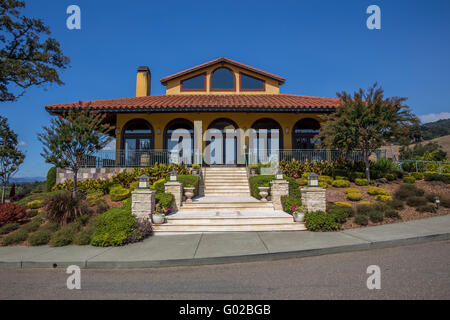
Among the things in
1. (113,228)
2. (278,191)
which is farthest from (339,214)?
(113,228)

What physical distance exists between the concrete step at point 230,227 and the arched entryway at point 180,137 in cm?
876

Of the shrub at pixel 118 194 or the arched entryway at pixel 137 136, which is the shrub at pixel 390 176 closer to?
the shrub at pixel 118 194

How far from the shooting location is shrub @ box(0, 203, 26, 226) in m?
7.45

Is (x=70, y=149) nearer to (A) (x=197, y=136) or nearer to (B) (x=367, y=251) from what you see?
(A) (x=197, y=136)

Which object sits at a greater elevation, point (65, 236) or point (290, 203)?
point (290, 203)

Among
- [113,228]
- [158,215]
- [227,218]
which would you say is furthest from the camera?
[227,218]

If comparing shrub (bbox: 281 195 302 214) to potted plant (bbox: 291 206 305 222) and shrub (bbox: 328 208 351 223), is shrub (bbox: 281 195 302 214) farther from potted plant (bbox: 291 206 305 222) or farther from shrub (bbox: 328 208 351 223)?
shrub (bbox: 328 208 351 223)

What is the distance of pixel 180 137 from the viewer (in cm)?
1588

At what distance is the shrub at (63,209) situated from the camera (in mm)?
7227

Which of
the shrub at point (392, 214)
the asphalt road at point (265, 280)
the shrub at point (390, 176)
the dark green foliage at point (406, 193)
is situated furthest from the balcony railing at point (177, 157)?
the asphalt road at point (265, 280)

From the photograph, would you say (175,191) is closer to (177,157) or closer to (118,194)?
(118,194)

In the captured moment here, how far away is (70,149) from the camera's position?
10.3 m

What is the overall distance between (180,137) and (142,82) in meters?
7.12

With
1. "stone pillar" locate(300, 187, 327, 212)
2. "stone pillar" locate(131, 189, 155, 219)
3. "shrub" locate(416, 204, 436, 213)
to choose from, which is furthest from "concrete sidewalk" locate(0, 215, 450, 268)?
"shrub" locate(416, 204, 436, 213)
